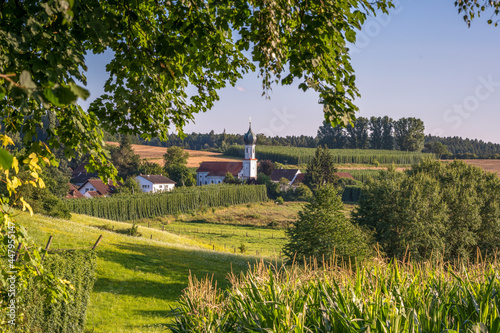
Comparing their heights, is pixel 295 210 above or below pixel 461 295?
below

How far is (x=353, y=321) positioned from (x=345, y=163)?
13975 cm

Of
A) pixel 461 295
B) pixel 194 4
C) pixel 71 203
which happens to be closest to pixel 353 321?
pixel 461 295

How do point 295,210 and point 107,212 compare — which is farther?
point 295,210

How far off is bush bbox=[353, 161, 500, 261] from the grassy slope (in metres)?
12.6

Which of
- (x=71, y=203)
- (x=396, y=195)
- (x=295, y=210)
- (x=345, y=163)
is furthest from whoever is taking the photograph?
(x=345, y=163)

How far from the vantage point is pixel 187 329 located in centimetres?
650

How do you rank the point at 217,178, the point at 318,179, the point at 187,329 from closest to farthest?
the point at 187,329 < the point at 318,179 < the point at 217,178

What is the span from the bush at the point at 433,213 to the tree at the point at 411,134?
411 feet

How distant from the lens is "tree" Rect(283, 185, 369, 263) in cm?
2653

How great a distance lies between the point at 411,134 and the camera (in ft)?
515

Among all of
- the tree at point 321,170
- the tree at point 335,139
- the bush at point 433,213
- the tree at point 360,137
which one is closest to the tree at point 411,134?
the tree at point 360,137

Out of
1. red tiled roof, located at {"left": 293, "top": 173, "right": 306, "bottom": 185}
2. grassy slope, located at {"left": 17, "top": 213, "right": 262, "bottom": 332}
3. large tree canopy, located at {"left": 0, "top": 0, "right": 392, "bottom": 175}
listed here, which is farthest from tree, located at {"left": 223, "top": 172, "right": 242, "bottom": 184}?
large tree canopy, located at {"left": 0, "top": 0, "right": 392, "bottom": 175}

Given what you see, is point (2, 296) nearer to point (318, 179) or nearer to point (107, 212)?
point (107, 212)

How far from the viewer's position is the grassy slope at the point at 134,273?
18.2m
